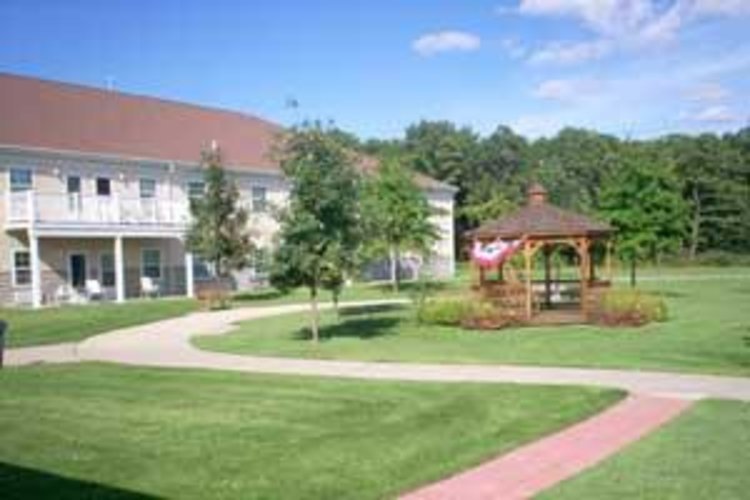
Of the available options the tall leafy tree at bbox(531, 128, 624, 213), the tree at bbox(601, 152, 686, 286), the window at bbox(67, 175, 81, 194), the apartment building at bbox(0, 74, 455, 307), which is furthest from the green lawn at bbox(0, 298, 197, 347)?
the tall leafy tree at bbox(531, 128, 624, 213)

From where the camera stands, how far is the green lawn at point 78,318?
2561 centimetres

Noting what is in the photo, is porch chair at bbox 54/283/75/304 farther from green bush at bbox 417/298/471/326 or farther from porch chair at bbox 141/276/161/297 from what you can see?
green bush at bbox 417/298/471/326

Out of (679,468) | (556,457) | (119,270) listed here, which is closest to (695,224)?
(119,270)

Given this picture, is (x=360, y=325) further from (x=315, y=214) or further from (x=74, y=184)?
(x=74, y=184)

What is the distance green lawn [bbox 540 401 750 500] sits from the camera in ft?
26.2

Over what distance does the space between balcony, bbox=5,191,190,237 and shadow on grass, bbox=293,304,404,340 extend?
10425 mm

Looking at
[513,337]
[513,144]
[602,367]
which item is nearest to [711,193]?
[513,144]

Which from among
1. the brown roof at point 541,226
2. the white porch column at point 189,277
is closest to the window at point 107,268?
the white porch column at point 189,277

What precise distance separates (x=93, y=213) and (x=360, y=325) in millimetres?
14856

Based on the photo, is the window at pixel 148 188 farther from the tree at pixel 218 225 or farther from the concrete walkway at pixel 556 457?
the concrete walkway at pixel 556 457

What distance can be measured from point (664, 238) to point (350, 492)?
30.1 m

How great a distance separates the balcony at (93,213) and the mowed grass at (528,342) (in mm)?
10623

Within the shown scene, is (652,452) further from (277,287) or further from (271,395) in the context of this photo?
(277,287)

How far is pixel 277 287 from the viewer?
22.1 m
